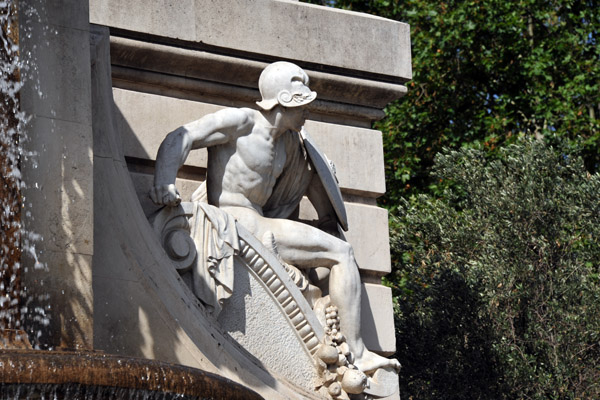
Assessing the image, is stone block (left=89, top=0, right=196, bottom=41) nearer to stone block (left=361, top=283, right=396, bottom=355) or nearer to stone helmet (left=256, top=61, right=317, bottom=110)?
stone helmet (left=256, top=61, right=317, bottom=110)

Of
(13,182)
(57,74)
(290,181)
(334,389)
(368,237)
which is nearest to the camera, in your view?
(13,182)

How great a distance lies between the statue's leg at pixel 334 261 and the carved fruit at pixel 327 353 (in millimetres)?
287

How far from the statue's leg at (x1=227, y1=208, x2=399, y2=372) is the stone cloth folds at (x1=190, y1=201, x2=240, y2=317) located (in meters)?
0.49

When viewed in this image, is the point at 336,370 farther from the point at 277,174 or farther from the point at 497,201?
the point at 497,201

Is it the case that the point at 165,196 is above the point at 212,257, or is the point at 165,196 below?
above

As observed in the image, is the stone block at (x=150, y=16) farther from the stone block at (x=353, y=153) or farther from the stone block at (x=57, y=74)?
the stone block at (x=57, y=74)

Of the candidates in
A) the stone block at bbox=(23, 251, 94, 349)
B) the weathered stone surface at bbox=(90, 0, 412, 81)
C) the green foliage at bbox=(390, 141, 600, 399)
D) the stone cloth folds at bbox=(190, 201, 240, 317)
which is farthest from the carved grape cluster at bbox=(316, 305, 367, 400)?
the green foliage at bbox=(390, 141, 600, 399)

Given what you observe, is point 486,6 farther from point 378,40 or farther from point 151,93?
point 151,93

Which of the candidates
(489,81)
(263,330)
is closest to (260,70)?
(263,330)

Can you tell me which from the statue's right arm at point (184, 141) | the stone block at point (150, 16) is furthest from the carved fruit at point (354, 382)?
the stone block at point (150, 16)

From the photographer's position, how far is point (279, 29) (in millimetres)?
9414

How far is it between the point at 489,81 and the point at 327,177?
422 inches

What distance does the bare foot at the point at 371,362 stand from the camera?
8.56m

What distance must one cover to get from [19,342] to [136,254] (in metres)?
1.26
